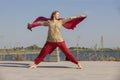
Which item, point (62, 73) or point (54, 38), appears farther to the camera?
point (54, 38)

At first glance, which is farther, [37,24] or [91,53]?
[91,53]

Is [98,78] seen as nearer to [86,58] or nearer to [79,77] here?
[79,77]

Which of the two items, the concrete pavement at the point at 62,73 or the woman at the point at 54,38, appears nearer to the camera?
the concrete pavement at the point at 62,73

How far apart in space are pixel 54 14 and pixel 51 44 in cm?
103

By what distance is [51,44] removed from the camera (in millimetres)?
13367

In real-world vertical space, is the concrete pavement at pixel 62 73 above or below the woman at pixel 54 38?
below

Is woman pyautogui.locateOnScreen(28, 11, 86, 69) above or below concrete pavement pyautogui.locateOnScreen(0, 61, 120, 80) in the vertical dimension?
above

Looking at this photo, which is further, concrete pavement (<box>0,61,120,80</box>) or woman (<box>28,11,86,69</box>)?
woman (<box>28,11,86,69</box>)

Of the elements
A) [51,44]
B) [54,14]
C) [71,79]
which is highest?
[54,14]

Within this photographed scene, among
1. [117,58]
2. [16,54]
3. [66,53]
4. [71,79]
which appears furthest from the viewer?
[16,54]

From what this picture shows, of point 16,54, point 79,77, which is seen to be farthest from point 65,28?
point 16,54

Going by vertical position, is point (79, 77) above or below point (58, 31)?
below

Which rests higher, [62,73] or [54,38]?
[54,38]

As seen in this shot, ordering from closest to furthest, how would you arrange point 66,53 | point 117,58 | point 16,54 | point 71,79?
point 71,79 → point 66,53 → point 117,58 → point 16,54
